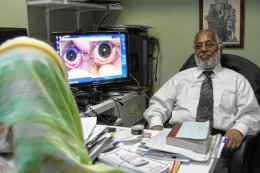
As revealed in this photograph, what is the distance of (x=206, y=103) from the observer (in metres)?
2.23

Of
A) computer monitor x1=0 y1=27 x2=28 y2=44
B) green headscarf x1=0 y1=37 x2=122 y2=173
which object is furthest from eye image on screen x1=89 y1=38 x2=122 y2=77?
green headscarf x1=0 y1=37 x2=122 y2=173

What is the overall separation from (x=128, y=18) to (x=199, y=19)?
753 millimetres

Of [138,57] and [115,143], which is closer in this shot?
[115,143]

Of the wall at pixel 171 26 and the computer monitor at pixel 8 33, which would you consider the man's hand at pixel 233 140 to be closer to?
the wall at pixel 171 26

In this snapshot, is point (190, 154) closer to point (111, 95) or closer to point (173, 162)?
point (173, 162)

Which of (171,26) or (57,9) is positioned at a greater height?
(57,9)

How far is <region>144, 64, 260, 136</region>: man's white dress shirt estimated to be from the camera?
2.14 metres

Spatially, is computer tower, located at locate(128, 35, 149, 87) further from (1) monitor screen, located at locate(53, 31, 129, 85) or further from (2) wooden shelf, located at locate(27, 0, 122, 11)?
(2) wooden shelf, located at locate(27, 0, 122, 11)

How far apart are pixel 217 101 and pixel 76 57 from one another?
1.06 meters

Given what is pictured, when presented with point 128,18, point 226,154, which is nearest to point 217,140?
point 226,154

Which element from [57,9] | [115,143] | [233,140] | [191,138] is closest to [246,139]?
[233,140]

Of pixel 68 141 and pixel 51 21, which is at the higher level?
pixel 51 21

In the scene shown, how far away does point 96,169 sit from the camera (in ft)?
1.63

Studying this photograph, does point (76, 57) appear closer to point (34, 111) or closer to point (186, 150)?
point (186, 150)
